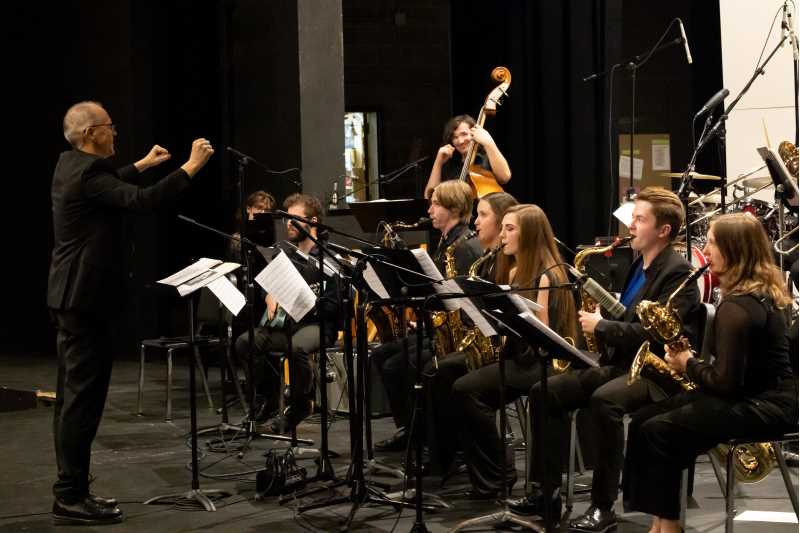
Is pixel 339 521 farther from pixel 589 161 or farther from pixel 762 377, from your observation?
pixel 589 161

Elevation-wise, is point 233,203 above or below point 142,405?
above

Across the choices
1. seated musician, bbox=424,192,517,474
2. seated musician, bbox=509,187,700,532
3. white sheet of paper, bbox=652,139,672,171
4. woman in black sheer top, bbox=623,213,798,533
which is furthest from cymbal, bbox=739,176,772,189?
white sheet of paper, bbox=652,139,672,171

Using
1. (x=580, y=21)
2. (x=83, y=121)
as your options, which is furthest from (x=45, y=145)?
(x=83, y=121)

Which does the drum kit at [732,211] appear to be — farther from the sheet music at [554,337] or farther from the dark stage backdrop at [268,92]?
the sheet music at [554,337]

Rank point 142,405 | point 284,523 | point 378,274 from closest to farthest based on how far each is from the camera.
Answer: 1. point 378,274
2. point 284,523
3. point 142,405

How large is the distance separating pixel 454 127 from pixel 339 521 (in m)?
2.80

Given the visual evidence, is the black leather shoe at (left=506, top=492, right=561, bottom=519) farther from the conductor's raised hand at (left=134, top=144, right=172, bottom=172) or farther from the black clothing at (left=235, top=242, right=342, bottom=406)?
the conductor's raised hand at (left=134, top=144, right=172, bottom=172)

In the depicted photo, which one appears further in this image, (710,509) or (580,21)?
(580,21)

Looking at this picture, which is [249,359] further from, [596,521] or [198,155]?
[596,521]

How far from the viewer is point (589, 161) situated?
7.89 m

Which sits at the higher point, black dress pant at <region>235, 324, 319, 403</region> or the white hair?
the white hair

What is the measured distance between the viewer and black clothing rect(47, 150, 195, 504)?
14.2 ft

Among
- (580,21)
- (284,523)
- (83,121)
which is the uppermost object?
(580,21)

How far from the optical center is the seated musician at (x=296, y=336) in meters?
5.86
